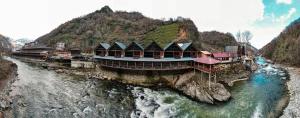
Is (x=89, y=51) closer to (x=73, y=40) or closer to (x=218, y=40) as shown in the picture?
(x=73, y=40)

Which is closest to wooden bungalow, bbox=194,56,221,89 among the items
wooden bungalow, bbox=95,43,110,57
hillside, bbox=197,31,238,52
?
wooden bungalow, bbox=95,43,110,57

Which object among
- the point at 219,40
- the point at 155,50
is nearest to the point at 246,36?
the point at 219,40

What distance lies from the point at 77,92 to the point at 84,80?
33.7ft

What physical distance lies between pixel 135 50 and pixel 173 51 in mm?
7619

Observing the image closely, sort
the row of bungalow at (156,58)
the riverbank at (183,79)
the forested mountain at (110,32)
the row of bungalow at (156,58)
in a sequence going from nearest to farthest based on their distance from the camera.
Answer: the riverbank at (183,79)
the row of bungalow at (156,58)
the row of bungalow at (156,58)
the forested mountain at (110,32)

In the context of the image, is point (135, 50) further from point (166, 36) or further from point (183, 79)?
point (166, 36)

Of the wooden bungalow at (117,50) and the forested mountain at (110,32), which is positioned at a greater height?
the forested mountain at (110,32)

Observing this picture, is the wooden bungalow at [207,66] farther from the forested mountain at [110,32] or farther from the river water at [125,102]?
the forested mountain at [110,32]

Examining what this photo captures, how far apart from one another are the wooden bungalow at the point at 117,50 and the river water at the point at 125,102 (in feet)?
33.5

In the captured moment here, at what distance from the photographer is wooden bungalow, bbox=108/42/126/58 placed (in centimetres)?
4813

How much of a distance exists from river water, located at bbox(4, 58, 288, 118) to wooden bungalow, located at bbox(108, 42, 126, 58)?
33.5ft

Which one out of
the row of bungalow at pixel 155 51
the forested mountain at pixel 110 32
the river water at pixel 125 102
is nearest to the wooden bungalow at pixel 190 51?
the row of bungalow at pixel 155 51

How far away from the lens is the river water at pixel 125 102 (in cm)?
2562

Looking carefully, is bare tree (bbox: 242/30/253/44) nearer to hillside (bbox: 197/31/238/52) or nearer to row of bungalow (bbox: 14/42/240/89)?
hillside (bbox: 197/31/238/52)
